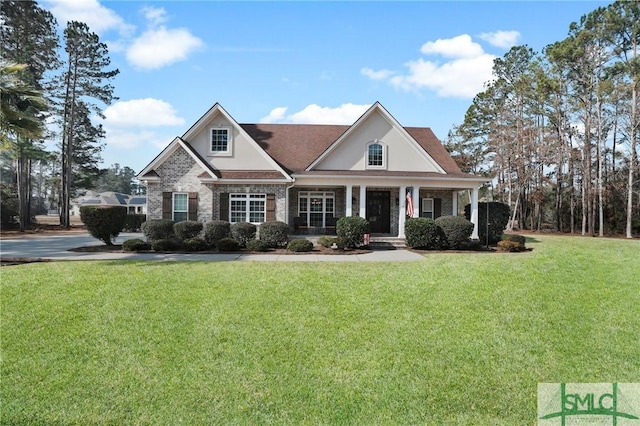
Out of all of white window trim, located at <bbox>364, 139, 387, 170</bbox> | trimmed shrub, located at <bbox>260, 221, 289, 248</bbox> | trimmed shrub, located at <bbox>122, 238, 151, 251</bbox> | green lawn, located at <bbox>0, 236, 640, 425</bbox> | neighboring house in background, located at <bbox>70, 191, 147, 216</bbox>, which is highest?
white window trim, located at <bbox>364, 139, 387, 170</bbox>

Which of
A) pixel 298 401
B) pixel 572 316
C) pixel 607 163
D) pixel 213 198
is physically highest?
pixel 607 163

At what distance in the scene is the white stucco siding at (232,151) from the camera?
19.9 meters

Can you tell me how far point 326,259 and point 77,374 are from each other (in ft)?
29.0

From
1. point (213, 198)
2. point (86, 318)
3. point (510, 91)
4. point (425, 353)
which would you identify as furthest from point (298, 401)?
point (510, 91)

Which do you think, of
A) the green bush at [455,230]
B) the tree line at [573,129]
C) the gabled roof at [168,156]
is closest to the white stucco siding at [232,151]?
the gabled roof at [168,156]

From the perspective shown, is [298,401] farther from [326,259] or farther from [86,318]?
[326,259]

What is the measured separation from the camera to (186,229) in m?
16.9

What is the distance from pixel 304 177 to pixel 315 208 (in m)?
2.78

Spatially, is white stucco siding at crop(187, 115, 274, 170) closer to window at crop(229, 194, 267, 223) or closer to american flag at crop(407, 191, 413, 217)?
window at crop(229, 194, 267, 223)

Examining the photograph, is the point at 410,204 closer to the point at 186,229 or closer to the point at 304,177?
the point at 304,177

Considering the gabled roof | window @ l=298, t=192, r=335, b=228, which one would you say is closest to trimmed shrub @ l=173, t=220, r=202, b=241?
the gabled roof

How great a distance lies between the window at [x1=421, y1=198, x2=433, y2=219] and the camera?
21609 millimetres

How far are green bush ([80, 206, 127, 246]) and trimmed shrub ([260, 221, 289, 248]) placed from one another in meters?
6.52

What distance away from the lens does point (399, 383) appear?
505 cm
